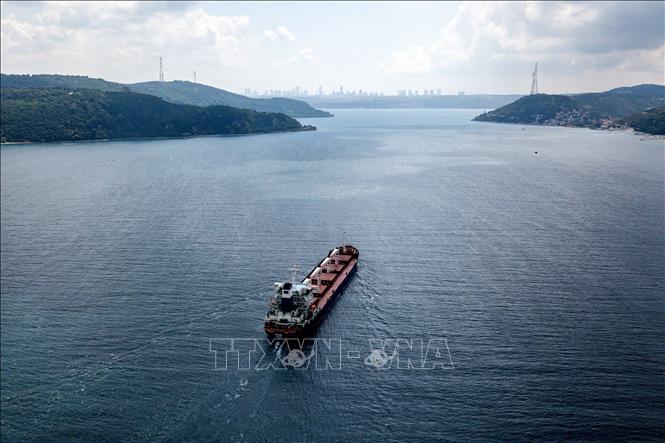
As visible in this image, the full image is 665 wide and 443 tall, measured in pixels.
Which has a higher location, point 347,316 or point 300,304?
point 300,304

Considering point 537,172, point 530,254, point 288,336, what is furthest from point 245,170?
point 288,336

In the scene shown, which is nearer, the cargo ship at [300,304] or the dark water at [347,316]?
the dark water at [347,316]

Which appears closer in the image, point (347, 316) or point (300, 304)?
point (300, 304)

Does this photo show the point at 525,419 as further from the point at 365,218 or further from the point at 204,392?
the point at 365,218
